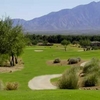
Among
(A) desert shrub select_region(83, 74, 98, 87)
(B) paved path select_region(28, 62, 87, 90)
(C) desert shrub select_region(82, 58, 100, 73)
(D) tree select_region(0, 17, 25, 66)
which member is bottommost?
(B) paved path select_region(28, 62, 87, 90)

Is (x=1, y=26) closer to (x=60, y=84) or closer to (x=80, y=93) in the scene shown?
(x=60, y=84)

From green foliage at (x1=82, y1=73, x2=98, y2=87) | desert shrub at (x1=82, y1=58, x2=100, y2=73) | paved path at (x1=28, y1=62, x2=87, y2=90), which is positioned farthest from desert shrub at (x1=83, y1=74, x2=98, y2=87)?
paved path at (x1=28, y1=62, x2=87, y2=90)

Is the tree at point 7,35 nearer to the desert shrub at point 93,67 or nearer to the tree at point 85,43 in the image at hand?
the desert shrub at point 93,67

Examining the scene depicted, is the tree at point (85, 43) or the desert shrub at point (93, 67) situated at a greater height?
the desert shrub at point (93, 67)

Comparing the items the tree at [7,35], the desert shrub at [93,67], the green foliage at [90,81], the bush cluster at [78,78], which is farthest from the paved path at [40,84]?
the tree at [7,35]

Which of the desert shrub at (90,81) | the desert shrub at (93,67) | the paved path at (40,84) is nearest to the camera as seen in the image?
the desert shrub at (90,81)

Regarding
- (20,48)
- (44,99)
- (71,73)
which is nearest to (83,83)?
(71,73)

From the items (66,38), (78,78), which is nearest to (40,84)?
(78,78)

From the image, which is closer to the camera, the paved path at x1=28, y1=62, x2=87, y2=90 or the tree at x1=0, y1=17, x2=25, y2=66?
the paved path at x1=28, y1=62, x2=87, y2=90

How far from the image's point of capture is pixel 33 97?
14758 mm

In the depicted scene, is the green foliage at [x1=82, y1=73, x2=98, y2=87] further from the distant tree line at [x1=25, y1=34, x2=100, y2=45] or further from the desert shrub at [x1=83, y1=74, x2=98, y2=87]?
the distant tree line at [x1=25, y1=34, x2=100, y2=45]

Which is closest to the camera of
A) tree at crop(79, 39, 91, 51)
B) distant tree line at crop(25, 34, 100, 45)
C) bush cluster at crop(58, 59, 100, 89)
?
bush cluster at crop(58, 59, 100, 89)

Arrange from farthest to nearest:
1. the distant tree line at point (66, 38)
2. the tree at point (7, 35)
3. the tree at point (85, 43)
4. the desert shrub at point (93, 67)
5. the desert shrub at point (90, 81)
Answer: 1. the distant tree line at point (66, 38)
2. the tree at point (85, 43)
3. the tree at point (7, 35)
4. the desert shrub at point (93, 67)
5. the desert shrub at point (90, 81)

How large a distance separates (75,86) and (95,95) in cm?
944
